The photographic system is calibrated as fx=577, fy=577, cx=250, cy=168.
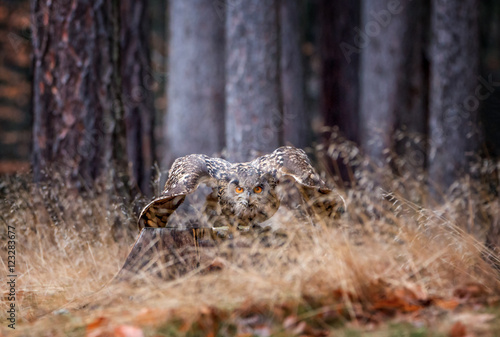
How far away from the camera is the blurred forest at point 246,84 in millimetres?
5188

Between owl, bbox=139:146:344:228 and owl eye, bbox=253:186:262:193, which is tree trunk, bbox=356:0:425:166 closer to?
owl, bbox=139:146:344:228

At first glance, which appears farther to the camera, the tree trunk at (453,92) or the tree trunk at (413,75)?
the tree trunk at (413,75)

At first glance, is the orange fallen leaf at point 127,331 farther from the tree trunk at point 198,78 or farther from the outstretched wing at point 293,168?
the tree trunk at point 198,78

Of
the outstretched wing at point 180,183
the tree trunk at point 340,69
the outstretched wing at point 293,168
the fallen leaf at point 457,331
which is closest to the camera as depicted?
the fallen leaf at point 457,331

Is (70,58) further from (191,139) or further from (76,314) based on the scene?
(191,139)

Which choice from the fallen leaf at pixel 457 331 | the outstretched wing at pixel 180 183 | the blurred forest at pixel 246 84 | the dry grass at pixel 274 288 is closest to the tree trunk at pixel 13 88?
the blurred forest at pixel 246 84

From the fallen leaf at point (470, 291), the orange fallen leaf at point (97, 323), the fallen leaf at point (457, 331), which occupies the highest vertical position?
the fallen leaf at point (457, 331)

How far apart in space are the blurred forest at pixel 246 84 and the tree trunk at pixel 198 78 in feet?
0.06

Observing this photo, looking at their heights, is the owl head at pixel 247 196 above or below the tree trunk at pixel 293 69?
below

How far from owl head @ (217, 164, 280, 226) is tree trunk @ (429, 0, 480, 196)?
3478 mm

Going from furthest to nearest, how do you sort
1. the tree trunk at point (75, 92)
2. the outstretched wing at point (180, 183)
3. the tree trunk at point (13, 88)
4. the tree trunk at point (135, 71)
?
1. the tree trunk at point (13, 88)
2. the tree trunk at point (135, 71)
3. the tree trunk at point (75, 92)
4. the outstretched wing at point (180, 183)

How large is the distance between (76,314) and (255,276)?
1052 millimetres

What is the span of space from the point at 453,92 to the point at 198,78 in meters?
4.35

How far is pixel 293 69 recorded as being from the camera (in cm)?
1068
